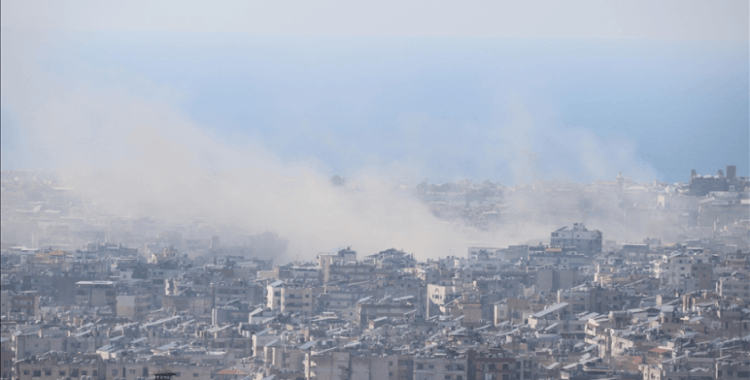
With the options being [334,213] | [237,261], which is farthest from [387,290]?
[334,213]

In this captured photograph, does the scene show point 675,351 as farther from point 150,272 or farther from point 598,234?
point 598,234

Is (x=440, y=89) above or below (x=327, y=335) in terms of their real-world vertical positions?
above

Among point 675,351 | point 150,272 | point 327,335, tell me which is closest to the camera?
point 675,351

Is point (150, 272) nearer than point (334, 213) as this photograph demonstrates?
Yes

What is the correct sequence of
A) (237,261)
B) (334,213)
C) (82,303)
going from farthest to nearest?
(334,213)
(237,261)
(82,303)

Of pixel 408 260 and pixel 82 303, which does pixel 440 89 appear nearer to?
pixel 408 260

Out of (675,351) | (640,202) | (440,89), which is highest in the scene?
(440,89)

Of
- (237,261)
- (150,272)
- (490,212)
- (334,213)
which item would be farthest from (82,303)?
(490,212)
